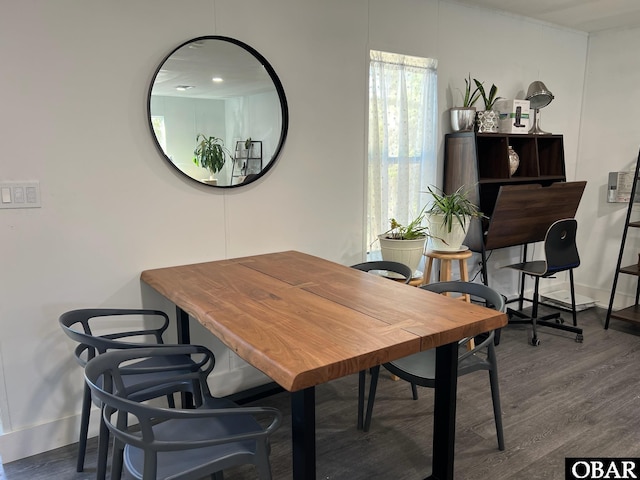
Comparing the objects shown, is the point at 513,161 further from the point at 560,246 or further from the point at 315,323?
the point at 315,323

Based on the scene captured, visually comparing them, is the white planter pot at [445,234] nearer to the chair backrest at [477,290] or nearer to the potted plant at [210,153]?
the chair backrest at [477,290]

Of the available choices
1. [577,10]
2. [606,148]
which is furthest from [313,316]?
[606,148]

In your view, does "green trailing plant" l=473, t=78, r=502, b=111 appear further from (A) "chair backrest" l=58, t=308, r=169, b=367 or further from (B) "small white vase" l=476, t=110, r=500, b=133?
(A) "chair backrest" l=58, t=308, r=169, b=367

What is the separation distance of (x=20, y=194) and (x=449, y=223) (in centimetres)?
238

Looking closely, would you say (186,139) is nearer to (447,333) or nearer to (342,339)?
(342,339)

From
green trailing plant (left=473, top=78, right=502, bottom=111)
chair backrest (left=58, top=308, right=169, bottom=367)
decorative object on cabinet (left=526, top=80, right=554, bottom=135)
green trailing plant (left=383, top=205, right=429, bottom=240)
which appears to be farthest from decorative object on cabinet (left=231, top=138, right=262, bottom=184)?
decorative object on cabinet (left=526, top=80, right=554, bottom=135)

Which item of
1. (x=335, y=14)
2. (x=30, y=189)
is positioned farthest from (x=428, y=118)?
(x=30, y=189)

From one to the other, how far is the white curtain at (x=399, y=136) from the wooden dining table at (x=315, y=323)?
41.7 inches

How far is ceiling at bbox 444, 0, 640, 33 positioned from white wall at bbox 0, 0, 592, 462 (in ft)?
3.15

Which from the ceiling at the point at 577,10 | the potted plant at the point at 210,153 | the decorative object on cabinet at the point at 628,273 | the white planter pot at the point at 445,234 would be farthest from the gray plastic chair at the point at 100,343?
the decorative object on cabinet at the point at 628,273

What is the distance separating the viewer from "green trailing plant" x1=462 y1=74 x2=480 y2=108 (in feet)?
11.3

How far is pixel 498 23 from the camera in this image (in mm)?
3643

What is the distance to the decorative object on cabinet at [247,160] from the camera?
2.60 meters

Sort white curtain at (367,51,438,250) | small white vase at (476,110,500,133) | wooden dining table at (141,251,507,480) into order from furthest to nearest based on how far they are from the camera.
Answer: small white vase at (476,110,500,133)
white curtain at (367,51,438,250)
wooden dining table at (141,251,507,480)
